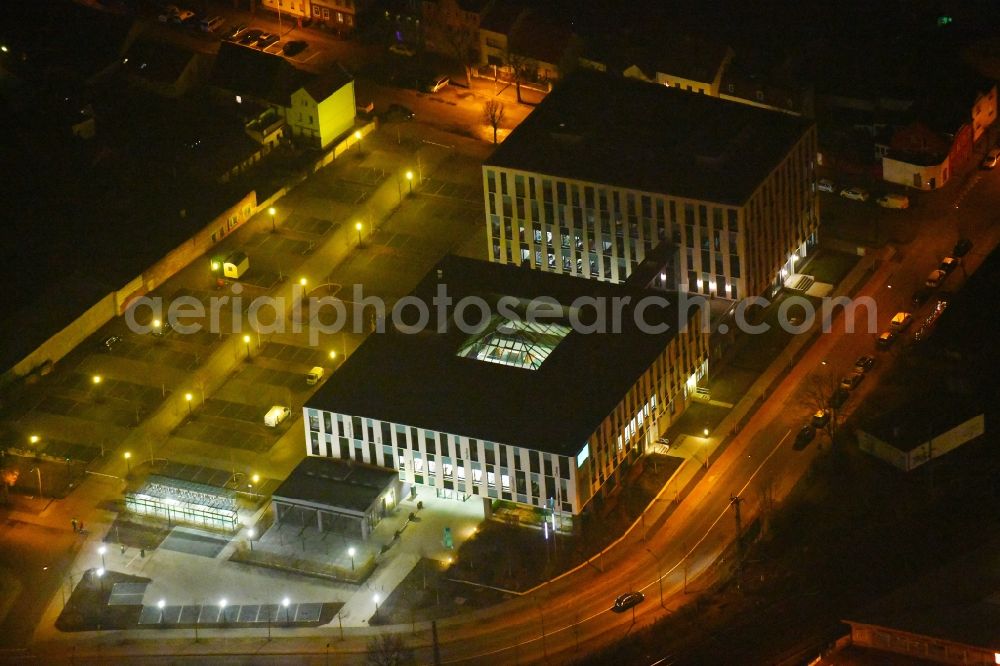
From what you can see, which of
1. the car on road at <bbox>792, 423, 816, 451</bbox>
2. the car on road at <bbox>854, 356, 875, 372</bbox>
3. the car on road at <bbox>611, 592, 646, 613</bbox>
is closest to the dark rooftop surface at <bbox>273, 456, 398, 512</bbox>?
the car on road at <bbox>611, 592, 646, 613</bbox>

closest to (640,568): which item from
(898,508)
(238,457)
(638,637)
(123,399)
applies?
(638,637)

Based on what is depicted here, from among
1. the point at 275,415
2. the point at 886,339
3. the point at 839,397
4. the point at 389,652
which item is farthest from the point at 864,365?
the point at 389,652

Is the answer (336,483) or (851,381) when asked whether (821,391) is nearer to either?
(851,381)

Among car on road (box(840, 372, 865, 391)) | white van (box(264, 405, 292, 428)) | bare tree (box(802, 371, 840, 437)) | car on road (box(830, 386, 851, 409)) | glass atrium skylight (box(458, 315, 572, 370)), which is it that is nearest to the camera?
glass atrium skylight (box(458, 315, 572, 370))

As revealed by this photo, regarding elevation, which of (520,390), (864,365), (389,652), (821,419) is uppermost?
(864,365)

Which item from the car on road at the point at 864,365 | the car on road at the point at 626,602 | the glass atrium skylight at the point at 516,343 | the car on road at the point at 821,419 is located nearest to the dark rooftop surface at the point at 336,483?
the glass atrium skylight at the point at 516,343

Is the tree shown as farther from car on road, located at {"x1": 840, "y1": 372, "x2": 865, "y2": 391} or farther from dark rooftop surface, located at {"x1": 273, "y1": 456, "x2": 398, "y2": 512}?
car on road, located at {"x1": 840, "y1": 372, "x2": 865, "y2": 391}
